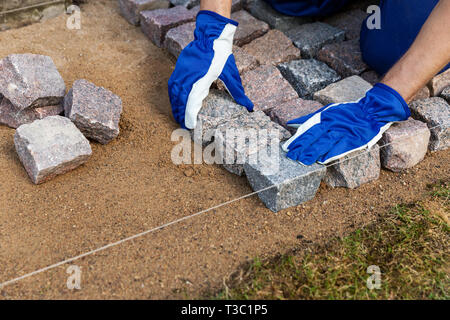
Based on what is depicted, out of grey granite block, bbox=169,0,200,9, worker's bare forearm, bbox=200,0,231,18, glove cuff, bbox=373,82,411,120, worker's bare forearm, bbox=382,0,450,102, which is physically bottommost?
grey granite block, bbox=169,0,200,9

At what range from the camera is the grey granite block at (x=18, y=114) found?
9.59 ft

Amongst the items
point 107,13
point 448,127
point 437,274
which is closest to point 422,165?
point 448,127

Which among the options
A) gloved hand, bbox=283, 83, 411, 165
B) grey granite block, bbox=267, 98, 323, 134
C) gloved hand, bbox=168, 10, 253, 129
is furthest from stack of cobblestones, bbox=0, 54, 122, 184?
gloved hand, bbox=283, 83, 411, 165

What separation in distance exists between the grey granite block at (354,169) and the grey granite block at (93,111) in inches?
53.6

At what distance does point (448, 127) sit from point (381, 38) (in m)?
0.80

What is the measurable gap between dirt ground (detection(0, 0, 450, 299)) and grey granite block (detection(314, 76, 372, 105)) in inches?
22.4

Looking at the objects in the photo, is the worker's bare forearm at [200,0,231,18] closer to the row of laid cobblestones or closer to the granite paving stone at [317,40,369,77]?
the row of laid cobblestones

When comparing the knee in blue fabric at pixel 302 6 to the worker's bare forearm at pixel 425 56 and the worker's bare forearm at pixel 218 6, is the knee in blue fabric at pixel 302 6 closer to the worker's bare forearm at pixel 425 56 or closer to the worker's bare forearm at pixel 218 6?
the worker's bare forearm at pixel 218 6

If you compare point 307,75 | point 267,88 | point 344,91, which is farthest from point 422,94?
point 267,88

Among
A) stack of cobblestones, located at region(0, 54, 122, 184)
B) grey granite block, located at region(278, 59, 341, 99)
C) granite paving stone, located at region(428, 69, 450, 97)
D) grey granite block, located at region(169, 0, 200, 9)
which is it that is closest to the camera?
stack of cobblestones, located at region(0, 54, 122, 184)

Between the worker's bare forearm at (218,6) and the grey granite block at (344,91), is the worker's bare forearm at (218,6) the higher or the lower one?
the higher one

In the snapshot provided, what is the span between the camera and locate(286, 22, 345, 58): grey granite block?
3.68 meters

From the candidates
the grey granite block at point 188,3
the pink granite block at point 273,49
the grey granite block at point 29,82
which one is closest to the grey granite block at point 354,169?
the pink granite block at point 273,49
